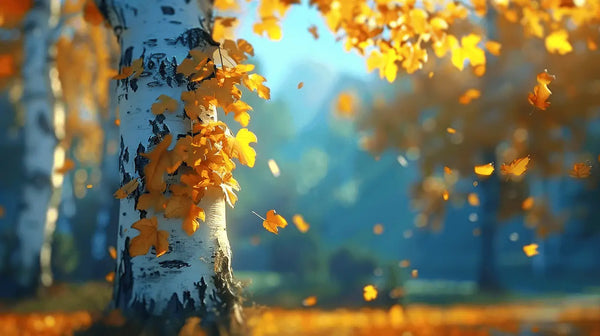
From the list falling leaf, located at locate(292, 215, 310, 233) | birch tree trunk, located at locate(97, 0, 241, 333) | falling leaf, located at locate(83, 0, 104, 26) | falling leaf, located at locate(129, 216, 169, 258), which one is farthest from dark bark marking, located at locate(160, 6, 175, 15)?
falling leaf, located at locate(292, 215, 310, 233)

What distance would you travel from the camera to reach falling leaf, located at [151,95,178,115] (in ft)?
8.43

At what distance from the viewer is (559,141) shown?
42.9 feet

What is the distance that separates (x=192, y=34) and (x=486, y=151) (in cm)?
1170

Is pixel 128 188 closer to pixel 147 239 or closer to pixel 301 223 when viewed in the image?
pixel 147 239

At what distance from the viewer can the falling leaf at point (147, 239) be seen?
8.04ft

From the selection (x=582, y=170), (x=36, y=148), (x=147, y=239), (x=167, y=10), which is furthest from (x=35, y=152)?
(x=582, y=170)

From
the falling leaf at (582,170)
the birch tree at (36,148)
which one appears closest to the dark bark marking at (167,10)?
the falling leaf at (582,170)

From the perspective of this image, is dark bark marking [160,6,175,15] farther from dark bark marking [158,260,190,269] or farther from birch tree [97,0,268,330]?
dark bark marking [158,260,190,269]

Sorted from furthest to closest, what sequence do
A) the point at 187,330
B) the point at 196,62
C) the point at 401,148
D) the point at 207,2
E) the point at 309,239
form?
1. the point at 401,148
2. the point at 309,239
3. the point at 207,2
4. the point at 196,62
5. the point at 187,330

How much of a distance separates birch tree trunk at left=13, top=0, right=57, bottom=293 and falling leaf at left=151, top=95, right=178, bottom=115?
611cm

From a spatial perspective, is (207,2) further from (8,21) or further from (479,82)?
(479,82)

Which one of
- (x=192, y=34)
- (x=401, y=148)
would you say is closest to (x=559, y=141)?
(x=401, y=148)

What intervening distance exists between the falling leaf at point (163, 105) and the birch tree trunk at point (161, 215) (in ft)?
0.13

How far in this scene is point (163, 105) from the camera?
257cm
